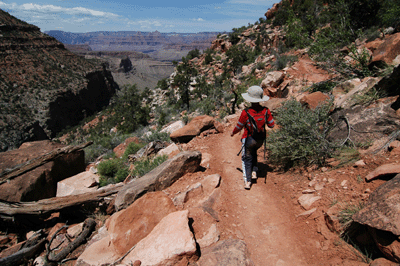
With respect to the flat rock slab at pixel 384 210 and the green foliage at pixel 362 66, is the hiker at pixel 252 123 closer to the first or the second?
the flat rock slab at pixel 384 210

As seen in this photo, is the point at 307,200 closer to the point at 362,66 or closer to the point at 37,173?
the point at 362,66

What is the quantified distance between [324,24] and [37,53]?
76.6 m

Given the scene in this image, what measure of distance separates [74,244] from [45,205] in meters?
1.38

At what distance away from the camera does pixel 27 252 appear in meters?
3.86

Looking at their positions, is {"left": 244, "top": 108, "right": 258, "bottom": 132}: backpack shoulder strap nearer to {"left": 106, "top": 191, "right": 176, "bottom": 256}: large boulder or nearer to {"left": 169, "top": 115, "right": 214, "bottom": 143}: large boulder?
{"left": 106, "top": 191, "right": 176, "bottom": 256}: large boulder

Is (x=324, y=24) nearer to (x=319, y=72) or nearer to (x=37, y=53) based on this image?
(x=319, y=72)

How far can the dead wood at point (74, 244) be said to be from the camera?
3777 millimetres

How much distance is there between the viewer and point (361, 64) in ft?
22.5

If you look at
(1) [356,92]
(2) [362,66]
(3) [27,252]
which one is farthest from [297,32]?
(3) [27,252]

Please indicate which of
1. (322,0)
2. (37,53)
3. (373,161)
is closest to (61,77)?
(37,53)

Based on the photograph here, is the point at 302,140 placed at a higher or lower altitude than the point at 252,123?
lower

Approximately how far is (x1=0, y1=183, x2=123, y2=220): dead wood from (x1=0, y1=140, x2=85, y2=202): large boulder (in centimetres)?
30

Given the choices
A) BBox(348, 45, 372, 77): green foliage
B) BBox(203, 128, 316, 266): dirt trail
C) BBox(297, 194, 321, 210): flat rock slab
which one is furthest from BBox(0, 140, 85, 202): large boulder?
BBox(348, 45, 372, 77): green foliage

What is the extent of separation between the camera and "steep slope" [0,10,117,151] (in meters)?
46.9
